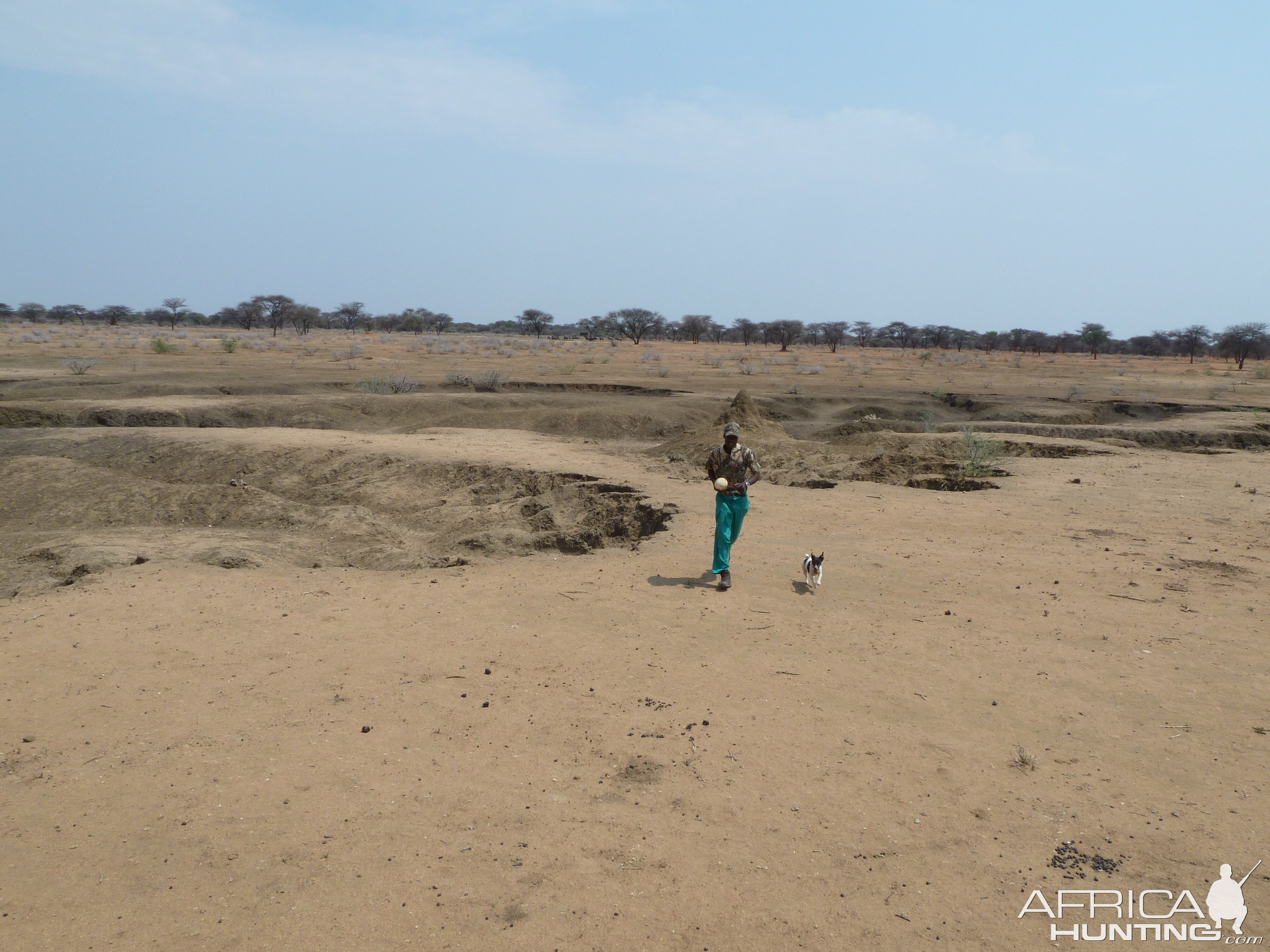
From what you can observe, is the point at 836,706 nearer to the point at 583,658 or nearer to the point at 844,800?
the point at 844,800

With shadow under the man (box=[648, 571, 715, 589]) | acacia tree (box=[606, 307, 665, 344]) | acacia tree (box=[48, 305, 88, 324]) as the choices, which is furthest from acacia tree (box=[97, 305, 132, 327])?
shadow under the man (box=[648, 571, 715, 589])

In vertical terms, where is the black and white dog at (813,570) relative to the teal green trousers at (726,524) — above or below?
below

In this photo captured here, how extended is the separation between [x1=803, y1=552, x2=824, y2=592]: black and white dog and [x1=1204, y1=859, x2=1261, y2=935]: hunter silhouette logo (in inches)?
143

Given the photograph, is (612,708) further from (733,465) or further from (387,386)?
(387,386)

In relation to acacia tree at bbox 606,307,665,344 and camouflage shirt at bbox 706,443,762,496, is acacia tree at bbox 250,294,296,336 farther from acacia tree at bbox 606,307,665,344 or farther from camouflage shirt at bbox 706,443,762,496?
camouflage shirt at bbox 706,443,762,496

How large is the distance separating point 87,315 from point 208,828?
88.0 metres

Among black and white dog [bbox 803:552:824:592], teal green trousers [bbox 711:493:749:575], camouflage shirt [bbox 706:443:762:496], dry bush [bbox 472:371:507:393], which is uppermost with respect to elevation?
dry bush [bbox 472:371:507:393]

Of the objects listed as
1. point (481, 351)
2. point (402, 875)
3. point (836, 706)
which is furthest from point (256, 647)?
point (481, 351)

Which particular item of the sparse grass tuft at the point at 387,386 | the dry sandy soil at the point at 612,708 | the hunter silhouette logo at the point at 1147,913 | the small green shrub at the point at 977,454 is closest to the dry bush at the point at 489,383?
the sparse grass tuft at the point at 387,386

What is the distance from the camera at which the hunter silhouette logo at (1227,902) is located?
2.88m

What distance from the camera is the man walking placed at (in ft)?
21.6

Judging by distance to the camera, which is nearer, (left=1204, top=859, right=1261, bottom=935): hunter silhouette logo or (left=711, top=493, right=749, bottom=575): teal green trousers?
(left=1204, top=859, right=1261, bottom=935): hunter silhouette logo

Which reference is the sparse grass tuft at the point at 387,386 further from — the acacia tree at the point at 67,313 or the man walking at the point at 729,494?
the acacia tree at the point at 67,313

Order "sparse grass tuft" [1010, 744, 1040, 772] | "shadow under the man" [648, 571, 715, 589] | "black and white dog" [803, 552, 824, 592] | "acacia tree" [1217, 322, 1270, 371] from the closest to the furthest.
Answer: "sparse grass tuft" [1010, 744, 1040, 772], "black and white dog" [803, 552, 824, 592], "shadow under the man" [648, 571, 715, 589], "acacia tree" [1217, 322, 1270, 371]
